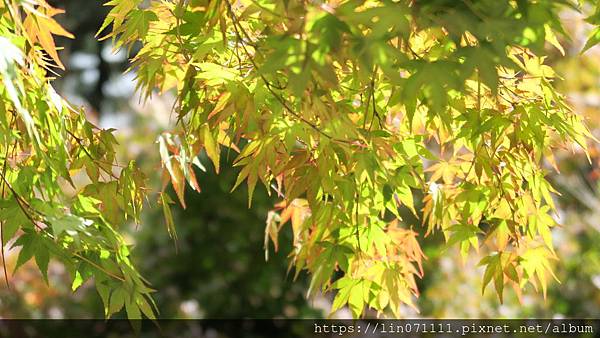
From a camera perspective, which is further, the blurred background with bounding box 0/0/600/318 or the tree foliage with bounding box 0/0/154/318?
the blurred background with bounding box 0/0/600/318

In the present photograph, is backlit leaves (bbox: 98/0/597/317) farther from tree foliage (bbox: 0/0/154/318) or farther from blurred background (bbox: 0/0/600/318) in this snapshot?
blurred background (bbox: 0/0/600/318)

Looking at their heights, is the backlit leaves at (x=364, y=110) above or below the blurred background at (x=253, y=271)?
above

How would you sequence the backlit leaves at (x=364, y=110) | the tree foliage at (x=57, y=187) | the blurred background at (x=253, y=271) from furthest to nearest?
the blurred background at (x=253, y=271), the tree foliage at (x=57, y=187), the backlit leaves at (x=364, y=110)

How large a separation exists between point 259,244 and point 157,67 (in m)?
3.85

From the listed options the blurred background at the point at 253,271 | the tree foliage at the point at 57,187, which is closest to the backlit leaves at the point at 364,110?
the tree foliage at the point at 57,187

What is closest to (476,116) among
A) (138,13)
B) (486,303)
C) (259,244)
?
(138,13)

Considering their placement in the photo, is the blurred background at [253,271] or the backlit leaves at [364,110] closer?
the backlit leaves at [364,110]

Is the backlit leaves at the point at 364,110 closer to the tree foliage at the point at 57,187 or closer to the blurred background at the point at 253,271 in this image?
the tree foliage at the point at 57,187

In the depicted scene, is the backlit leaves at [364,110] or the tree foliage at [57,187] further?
the tree foliage at [57,187]

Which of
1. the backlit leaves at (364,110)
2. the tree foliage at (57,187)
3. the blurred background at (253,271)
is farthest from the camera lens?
the blurred background at (253,271)

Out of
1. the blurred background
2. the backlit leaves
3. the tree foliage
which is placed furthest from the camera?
the blurred background

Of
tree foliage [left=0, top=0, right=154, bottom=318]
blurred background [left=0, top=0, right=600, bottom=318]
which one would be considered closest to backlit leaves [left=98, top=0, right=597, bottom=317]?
tree foliage [left=0, top=0, right=154, bottom=318]

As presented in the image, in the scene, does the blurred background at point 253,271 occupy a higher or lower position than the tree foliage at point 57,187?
lower

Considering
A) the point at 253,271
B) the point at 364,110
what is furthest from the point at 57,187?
the point at 253,271
